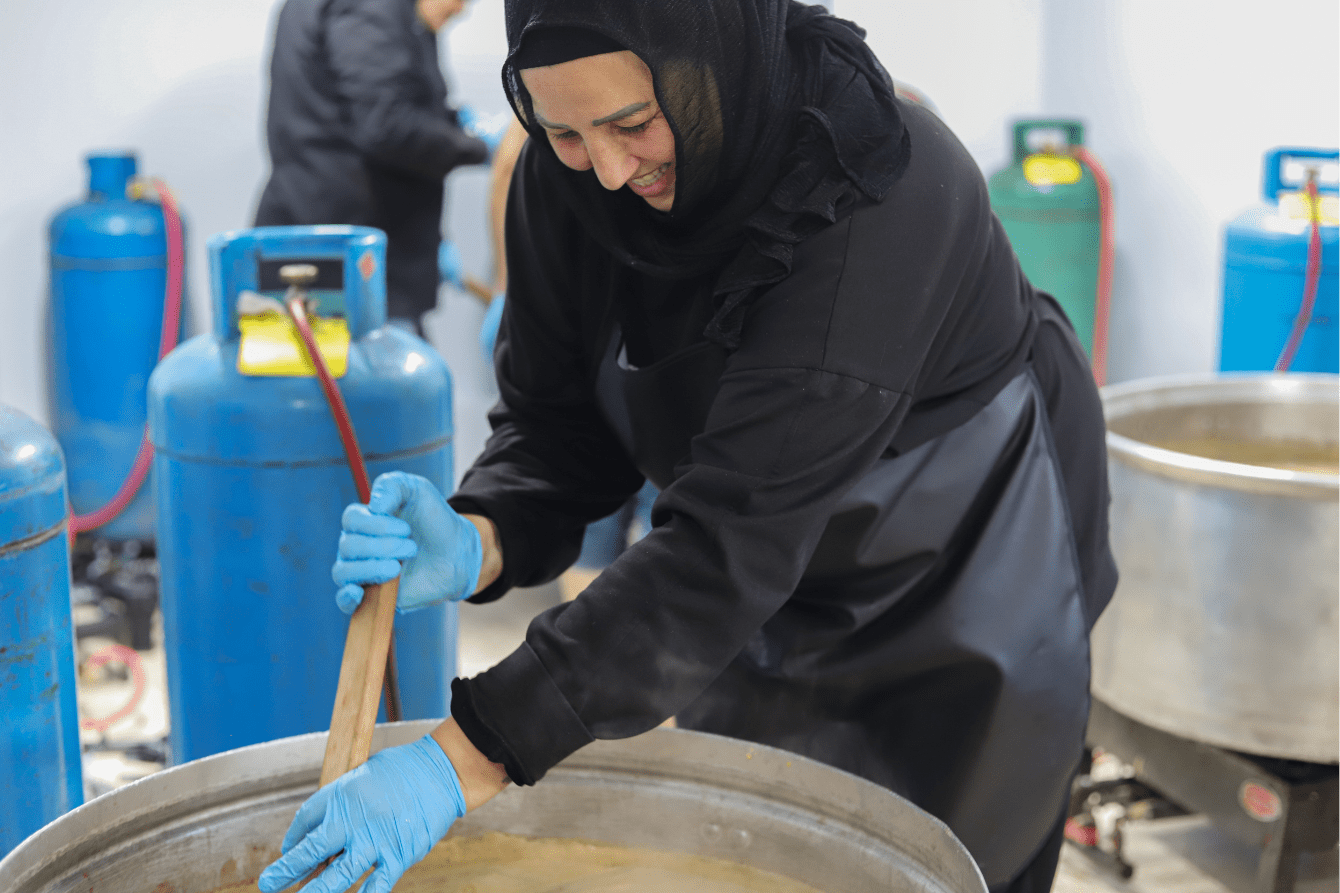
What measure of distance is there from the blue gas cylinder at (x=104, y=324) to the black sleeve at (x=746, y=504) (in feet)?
10.2

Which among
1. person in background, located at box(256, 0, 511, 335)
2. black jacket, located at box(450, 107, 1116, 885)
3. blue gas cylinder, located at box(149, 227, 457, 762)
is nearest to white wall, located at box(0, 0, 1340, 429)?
person in background, located at box(256, 0, 511, 335)

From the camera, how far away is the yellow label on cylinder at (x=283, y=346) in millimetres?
1997

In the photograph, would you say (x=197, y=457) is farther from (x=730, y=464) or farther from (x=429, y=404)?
(x=730, y=464)

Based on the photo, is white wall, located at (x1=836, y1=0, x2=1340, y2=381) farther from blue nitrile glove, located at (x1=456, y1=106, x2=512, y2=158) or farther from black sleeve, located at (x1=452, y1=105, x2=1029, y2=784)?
black sleeve, located at (x1=452, y1=105, x2=1029, y2=784)

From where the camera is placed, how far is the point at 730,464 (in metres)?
1.04

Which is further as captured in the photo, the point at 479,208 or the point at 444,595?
the point at 479,208

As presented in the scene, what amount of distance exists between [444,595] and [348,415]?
2.60 feet

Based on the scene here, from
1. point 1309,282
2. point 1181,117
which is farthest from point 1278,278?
point 1181,117

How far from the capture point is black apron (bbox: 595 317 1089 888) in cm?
129

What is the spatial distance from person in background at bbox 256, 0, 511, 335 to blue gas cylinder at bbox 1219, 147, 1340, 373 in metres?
2.04

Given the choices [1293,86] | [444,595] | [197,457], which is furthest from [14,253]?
[1293,86]

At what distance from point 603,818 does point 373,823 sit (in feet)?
1.24

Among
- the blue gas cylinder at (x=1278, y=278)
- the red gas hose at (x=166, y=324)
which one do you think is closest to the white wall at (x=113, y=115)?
the red gas hose at (x=166, y=324)

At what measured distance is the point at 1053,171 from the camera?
4.56m
